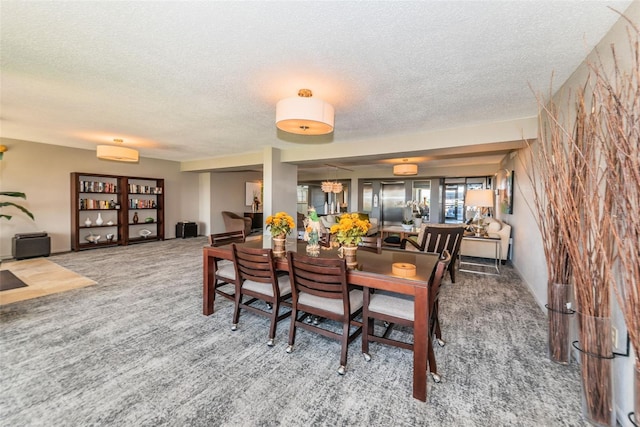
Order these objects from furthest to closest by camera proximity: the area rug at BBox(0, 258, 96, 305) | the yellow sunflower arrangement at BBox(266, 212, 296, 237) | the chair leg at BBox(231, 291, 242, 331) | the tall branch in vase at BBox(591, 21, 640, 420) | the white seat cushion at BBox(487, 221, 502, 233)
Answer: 1. the white seat cushion at BBox(487, 221, 502, 233)
2. the area rug at BBox(0, 258, 96, 305)
3. the yellow sunflower arrangement at BBox(266, 212, 296, 237)
4. the chair leg at BBox(231, 291, 242, 331)
5. the tall branch in vase at BBox(591, 21, 640, 420)

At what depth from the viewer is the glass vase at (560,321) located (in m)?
2.09

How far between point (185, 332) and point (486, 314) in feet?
10.4

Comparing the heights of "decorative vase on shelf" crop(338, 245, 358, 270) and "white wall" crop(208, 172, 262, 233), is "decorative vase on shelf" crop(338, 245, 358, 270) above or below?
below

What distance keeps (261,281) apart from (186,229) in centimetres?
703

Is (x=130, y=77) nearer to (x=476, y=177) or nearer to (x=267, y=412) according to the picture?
(x=267, y=412)

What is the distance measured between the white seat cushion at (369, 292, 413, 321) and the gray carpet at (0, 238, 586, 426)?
446 millimetres

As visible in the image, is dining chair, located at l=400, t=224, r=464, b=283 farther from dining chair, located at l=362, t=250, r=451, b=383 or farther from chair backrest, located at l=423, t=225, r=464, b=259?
dining chair, located at l=362, t=250, r=451, b=383

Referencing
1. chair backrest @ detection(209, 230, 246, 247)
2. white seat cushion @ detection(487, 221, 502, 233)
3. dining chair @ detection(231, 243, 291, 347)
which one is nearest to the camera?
dining chair @ detection(231, 243, 291, 347)

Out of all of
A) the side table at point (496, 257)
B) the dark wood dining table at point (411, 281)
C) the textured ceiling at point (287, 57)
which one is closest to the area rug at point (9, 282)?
the textured ceiling at point (287, 57)

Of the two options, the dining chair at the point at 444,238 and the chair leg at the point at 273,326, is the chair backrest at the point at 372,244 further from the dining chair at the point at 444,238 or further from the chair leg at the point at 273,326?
the dining chair at the point at 444,238

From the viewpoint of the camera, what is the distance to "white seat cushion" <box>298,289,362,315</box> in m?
2.12

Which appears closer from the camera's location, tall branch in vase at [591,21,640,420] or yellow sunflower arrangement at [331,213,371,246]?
tall branch in vase at [591,21,640,420]

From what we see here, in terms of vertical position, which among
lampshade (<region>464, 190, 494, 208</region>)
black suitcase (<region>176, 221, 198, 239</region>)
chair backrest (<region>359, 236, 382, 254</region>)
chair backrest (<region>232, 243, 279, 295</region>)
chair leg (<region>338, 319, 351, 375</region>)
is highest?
lampshade (<region>464, 190, 494, 208</region>)

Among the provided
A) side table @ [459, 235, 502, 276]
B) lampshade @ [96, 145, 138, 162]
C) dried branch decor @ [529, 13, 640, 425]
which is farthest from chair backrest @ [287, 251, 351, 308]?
lampshade @ [96, 145, 138, 162]
